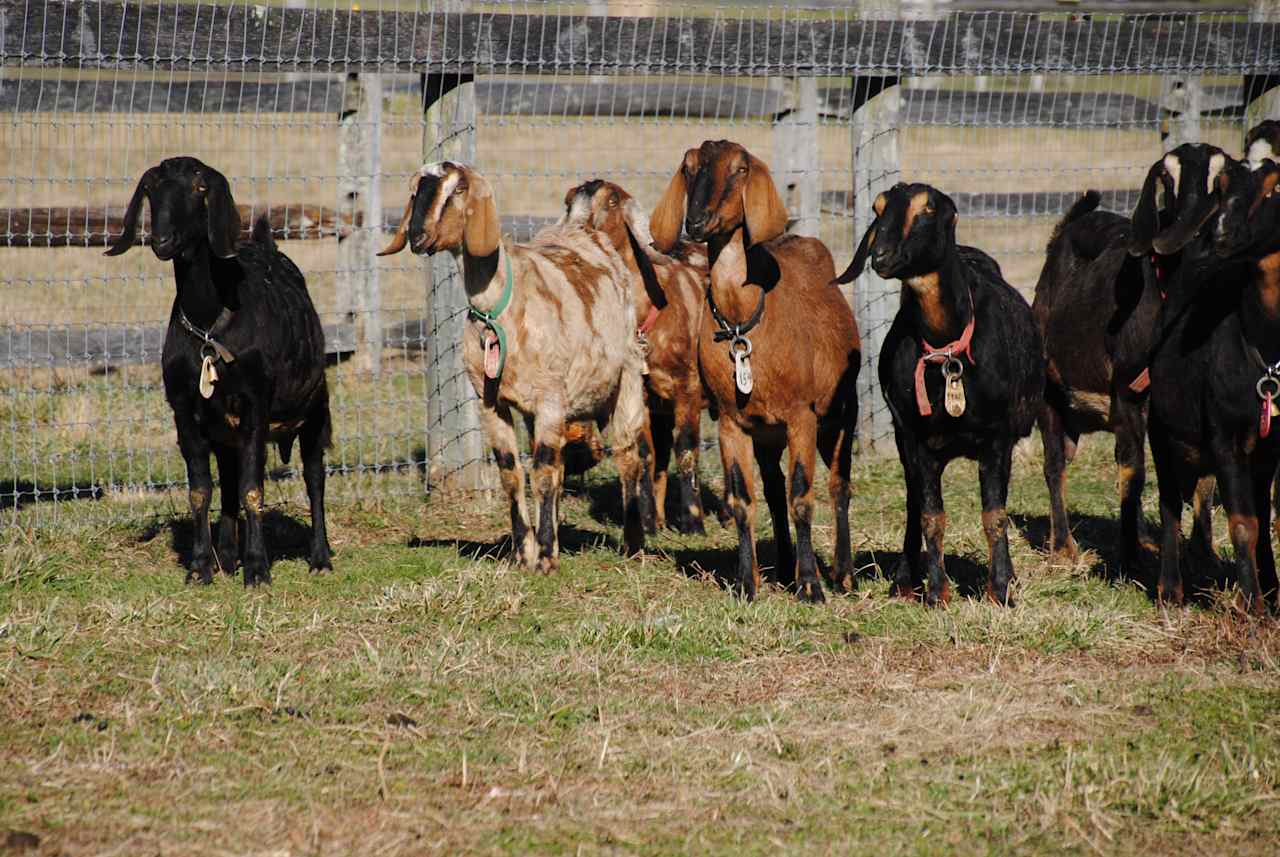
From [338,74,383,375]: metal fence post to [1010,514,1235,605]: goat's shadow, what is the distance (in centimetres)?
492

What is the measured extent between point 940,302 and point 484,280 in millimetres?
2344

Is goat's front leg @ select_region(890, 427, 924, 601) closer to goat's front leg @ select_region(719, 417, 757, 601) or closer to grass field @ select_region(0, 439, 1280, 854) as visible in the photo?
grass field @ select_region(0, 439, 1280, 854)

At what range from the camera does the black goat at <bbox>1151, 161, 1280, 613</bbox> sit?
Result: 6.35 m

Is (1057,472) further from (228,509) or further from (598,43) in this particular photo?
(228,509)

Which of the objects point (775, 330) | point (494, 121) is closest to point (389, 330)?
point (494, 121)

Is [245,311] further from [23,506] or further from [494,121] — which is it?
[494,121]

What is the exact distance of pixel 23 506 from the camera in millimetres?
9422

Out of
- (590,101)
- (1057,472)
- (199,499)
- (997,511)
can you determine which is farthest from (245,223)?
(997,511)

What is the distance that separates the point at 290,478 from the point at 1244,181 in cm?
634

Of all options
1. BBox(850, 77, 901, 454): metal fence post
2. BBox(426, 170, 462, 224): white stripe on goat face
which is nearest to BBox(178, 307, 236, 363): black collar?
BBox(426, 170, 462, 224): white stripe on goat face

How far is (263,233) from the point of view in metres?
8.51

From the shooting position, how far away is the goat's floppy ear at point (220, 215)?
728 centimetres

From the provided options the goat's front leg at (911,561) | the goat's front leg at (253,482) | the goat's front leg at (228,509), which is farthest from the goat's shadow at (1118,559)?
the goat's front leg at (228,509)

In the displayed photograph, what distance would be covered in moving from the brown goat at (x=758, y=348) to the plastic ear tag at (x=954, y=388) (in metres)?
0.72
